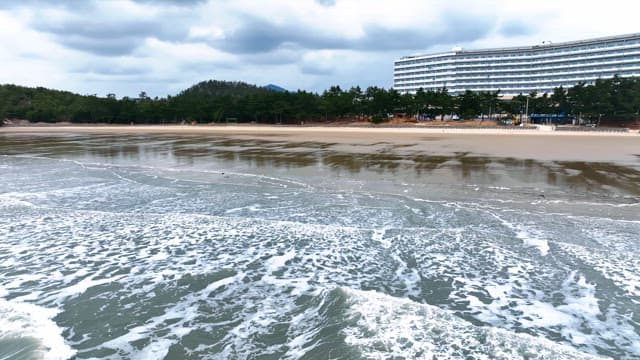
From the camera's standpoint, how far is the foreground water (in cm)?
500

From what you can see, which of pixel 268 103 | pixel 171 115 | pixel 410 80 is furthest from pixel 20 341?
pixel 410 80

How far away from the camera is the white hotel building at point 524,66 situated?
13875cm

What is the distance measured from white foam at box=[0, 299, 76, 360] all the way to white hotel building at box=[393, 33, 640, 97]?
16518 centimetres

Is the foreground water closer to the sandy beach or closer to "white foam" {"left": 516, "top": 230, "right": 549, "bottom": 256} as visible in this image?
"white foam" {"left": 516, "top": 230, "right": 549, "bottom": 256}

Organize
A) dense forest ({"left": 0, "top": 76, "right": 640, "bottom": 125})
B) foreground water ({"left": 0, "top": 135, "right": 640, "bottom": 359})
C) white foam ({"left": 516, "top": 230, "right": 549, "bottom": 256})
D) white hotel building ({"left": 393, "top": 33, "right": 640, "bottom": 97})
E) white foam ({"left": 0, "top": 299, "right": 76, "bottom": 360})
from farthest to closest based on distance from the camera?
white hotel building ({"left": 393, "top": 33, "right": 640, "bottom": 97}) → dense forest ({"left": 0, "top": 76, "right": 640, "bottom": 125}) → white foam ({"left": 516, "top": 230, "right": 549, "bottom": 256}) → foreground water ({"left": 0, "top": 135, "right": 640, "bottom": 359}) → white foam ({"left": 0, "top": 299, "right": 76, "bottom": 360})

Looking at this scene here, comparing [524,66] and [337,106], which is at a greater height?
[524,66]

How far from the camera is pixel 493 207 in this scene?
12172 millimetres

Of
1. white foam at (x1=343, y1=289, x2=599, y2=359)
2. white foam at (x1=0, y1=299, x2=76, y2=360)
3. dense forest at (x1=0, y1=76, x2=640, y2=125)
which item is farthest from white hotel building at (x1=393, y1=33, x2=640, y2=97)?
white foam at (x1=0, y1=299, x2=76, y2=360)

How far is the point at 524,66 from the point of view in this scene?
163 m

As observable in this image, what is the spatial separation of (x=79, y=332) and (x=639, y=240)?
1065cm

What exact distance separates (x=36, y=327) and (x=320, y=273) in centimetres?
414

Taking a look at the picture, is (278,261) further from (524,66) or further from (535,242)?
(524,66)

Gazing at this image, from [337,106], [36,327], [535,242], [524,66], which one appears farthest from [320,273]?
[524,66]

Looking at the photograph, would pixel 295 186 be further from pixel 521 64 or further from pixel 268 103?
pixel 521 64
